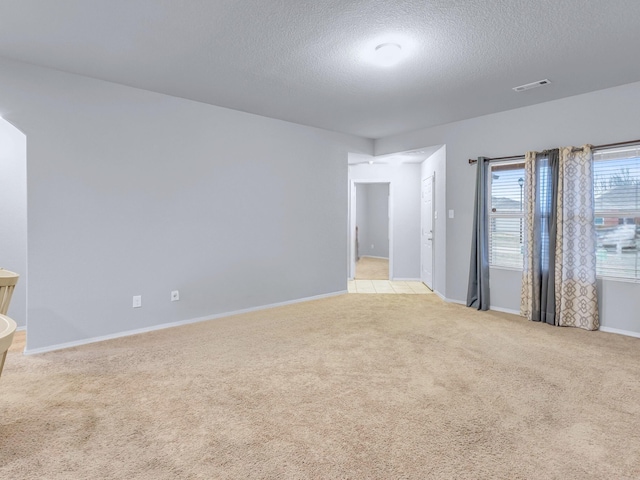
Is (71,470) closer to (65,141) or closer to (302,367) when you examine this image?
(302,367)

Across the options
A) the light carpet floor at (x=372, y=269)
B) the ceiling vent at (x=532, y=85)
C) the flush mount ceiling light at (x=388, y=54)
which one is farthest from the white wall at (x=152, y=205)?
the ceiling vent at (x=532, y=85)

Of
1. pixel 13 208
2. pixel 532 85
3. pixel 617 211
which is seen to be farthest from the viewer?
pixel 13 208

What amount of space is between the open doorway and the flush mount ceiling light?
7306 millimetres

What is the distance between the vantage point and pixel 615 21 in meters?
2.52

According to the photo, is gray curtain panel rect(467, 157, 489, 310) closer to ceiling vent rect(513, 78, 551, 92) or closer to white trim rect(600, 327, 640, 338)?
ceiling vent rect(513, 78, 551, 92)

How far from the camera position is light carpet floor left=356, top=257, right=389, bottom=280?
760 centimetres

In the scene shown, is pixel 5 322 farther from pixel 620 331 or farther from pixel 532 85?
pixel 620 331

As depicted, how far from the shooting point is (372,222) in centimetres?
1088

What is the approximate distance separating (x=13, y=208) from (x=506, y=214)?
5.90 m

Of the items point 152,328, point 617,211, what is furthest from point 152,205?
point 617,211

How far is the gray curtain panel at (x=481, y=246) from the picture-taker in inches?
188

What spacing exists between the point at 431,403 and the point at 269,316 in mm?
2537

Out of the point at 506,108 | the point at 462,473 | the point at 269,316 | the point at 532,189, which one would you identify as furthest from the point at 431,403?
the point at 506,108

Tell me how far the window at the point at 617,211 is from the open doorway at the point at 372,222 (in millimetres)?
6381
